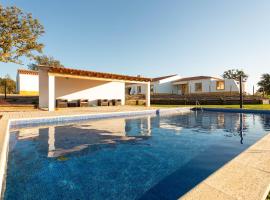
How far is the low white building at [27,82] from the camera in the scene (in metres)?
25.6

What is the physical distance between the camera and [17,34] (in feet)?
47.7

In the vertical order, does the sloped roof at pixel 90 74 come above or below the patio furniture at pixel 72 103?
above

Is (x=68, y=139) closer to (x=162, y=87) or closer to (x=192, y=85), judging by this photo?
(x=162, y=87)

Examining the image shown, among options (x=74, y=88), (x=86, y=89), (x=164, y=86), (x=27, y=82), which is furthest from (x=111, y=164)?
(x=164, y=86)

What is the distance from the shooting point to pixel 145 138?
7242mm

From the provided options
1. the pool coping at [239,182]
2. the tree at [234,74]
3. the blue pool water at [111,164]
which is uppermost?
the tree at [234,74]

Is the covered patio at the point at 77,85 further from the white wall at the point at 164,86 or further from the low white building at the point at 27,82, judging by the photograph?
the white wall at the point at 164,86

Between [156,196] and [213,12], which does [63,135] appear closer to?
[156,196]

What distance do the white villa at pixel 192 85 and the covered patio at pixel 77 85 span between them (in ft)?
49.5

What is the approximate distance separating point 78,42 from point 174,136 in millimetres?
22519

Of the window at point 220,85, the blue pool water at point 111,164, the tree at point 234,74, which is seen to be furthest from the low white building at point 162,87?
the blue pool water at point 111,164

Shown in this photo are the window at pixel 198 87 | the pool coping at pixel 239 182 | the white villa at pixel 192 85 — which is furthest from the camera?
the window at pixel 198 87

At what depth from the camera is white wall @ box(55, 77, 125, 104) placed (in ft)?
59.1

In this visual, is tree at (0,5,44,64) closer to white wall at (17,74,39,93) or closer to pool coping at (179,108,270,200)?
white wall at (17,74,39,93)
